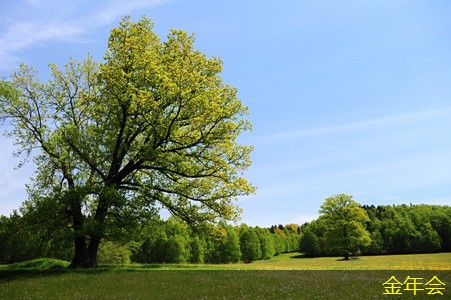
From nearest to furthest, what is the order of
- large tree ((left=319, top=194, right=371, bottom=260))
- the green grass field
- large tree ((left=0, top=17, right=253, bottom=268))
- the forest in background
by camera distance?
the green grass field
large tree ((left=0, top=17, right=253, bottom=268))
the forest in background
large tree ((left=319, top=194, right=371, bottom=260))

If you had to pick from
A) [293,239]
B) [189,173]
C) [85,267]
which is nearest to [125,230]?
[85,267]

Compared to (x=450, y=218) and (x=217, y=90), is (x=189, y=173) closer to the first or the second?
(x=217, y=90)

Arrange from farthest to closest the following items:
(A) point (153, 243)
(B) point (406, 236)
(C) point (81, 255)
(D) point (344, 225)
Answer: (B) point (406, 236) → (A) point (153, 243) → (D) point (344, 225) → (C) point (81, 255)

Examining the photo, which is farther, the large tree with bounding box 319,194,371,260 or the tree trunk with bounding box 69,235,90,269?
the large tree with bounding box 319,194,371,260

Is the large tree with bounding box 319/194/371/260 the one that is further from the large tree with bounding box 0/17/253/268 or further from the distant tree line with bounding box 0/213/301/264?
the large tree with bounding box 0/17/253/268

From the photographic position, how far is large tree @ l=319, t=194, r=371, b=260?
78.6 metres

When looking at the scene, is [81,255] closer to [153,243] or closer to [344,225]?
→ [153,243]

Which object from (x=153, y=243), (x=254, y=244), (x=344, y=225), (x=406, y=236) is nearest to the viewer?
(x=344, y=225)

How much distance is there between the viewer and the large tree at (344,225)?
7862cm

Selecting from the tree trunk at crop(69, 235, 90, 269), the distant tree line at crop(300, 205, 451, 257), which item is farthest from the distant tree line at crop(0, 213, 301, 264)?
the distant tree line at crop(300, 205, 451, 257)

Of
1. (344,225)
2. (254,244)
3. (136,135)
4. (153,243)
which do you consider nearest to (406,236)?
(344,225)

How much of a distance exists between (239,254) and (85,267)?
68100 mm

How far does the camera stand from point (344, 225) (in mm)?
79625

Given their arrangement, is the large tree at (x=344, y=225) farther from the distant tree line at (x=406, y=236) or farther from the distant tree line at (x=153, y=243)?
the distant tree line at (x=153, y=243)
